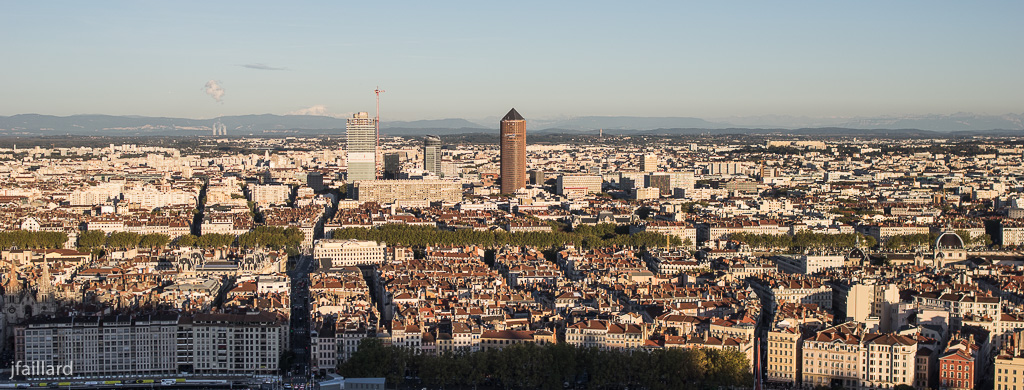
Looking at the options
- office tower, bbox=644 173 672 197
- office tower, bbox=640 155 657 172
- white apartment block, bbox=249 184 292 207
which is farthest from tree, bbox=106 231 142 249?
office tower, bbox=640 155 657 172

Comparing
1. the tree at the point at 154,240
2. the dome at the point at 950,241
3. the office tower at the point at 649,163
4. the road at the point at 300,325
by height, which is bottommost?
the road at the point at 300,325

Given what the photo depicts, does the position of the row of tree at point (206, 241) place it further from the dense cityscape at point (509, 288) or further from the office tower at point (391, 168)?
the office tower at point (391, 168)

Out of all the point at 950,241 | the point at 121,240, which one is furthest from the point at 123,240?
the point at 950,241

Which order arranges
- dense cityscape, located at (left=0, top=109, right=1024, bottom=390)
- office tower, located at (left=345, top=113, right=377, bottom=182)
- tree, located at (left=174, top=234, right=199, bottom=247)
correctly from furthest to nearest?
office tower, located at (left=345, top=113, right=377, bottom=182) → tree, located at (left=174, top=234, right=199, bottom=247) → dense cityscape, located at (left=0, top=109, right=1024, bottom=390)

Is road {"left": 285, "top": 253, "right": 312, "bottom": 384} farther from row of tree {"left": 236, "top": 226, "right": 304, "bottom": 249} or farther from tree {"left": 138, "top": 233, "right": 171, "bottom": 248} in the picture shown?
tree {"left": 138, "top": 233, "right": 171, "bottom": 248}

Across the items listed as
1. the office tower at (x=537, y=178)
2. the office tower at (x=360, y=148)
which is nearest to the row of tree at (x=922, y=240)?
the office tower at (x=360, y=148)

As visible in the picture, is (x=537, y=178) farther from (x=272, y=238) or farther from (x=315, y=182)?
(x=272, y=238)
